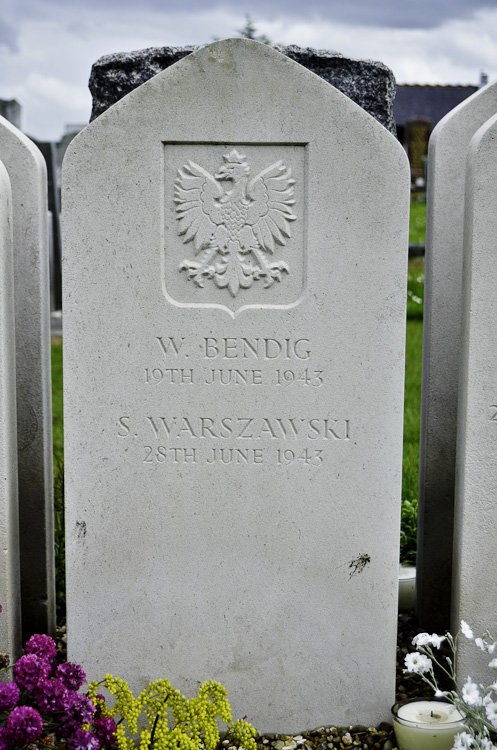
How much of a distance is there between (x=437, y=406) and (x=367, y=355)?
803 millimetres

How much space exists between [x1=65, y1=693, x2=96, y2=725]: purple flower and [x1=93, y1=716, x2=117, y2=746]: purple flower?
166 mm

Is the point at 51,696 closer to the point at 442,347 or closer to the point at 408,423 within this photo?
the point at 442,347

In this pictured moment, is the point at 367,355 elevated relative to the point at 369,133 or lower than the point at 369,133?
lower

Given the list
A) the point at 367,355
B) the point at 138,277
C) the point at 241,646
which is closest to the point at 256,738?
the point at 241,646

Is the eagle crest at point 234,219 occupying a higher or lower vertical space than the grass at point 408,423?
higher

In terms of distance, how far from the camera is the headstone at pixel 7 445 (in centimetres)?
320

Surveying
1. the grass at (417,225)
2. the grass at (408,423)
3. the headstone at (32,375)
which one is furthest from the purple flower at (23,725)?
the grass at (417,225)

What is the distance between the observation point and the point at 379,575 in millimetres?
3338

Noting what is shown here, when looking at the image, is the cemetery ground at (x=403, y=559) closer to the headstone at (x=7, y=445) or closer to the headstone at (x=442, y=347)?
the headstone at (x=442, y=347)

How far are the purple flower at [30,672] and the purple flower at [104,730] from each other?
32 centimetres

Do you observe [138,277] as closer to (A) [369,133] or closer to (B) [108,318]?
(B) [108,318]

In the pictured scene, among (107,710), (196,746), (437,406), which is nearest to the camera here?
(196,746)

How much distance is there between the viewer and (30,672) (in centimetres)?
277

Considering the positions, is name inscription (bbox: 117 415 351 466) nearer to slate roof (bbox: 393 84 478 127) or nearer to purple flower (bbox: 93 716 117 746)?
purple flower (bbox: 93 716 117 746)
